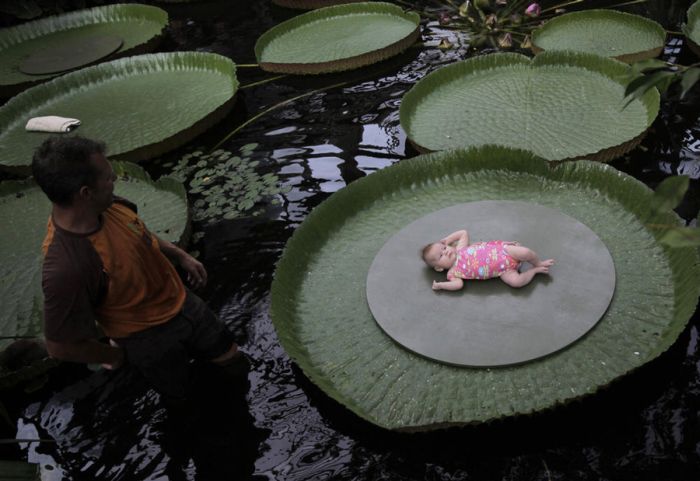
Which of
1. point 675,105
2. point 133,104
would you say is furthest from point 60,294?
point 675,105

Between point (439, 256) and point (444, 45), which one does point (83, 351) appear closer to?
point (439, 256)

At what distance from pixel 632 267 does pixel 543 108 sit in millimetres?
1491

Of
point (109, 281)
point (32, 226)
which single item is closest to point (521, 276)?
point (109, 281)

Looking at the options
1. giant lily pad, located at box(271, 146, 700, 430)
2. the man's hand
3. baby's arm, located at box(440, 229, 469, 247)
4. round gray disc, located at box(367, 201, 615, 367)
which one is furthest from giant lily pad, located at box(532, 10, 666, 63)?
the man's hand

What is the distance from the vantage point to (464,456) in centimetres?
213

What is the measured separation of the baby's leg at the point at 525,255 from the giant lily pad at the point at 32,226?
177 centimetres

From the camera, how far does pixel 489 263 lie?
246 centimetres

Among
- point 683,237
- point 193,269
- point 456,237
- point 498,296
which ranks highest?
point 683,237

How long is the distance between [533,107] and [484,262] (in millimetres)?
1633

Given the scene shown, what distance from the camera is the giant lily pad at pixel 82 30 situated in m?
5.99

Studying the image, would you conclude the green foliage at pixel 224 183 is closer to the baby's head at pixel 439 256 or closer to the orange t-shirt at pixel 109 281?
the baby's head at pixel 439 256

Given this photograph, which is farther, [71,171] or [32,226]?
[32,226]

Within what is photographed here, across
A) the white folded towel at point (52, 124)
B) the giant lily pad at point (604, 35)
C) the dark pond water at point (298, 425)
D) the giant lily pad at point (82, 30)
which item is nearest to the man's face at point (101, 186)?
the dark pond water at point (298, 425)

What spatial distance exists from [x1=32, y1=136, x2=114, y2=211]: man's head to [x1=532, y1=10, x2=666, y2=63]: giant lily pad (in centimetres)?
354
